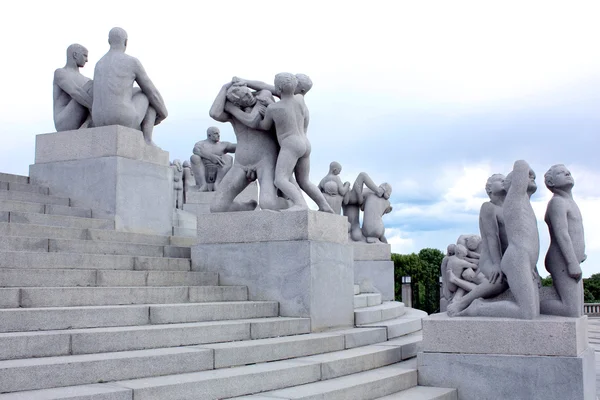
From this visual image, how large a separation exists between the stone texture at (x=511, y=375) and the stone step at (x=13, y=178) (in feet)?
23.7

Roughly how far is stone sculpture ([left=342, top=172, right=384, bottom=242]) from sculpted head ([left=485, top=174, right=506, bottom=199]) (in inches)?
406

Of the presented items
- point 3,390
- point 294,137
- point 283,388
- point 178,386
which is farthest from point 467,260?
point 3,390

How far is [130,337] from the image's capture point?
19.4ft

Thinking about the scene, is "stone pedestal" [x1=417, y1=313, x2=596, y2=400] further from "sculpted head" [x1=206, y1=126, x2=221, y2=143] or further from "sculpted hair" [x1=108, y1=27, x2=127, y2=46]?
"sculpted head" [x1=206, y1=126, x2=221, y2=143]

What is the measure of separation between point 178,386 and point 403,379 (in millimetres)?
2913

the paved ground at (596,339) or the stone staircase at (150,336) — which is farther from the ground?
the stone staircase at (150,336)

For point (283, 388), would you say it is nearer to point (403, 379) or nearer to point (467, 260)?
point (403, 379)

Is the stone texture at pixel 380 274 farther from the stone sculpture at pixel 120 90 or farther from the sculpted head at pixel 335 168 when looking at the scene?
the stone sculpture at pixel 120 90

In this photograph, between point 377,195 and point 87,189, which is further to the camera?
point 377,195

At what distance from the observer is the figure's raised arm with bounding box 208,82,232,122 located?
30.6ft

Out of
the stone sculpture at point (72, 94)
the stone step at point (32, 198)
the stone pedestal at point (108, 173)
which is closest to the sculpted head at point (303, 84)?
the stone pedestal at point (108, 173)

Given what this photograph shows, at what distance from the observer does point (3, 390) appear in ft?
15.5

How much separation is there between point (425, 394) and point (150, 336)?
9.64 ft

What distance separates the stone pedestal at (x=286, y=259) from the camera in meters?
8.31
